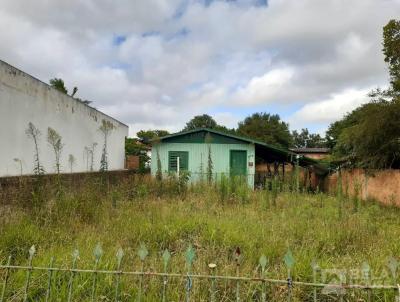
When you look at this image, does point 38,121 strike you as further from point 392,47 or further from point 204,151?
point 392,47

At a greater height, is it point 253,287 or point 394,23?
point 394,23

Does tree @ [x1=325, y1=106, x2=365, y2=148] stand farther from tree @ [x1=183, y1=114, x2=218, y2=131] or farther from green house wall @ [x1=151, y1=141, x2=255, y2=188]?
tree @ [x1=183, y1=114, x2=218, y2=131]

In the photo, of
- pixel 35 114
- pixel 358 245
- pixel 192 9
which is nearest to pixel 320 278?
pixel 358 245

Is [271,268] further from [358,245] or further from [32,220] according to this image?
[32,220]

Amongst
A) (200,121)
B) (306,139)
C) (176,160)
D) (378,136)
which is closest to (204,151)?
(176,160)

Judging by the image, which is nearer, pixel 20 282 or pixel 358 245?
pixel 20 282

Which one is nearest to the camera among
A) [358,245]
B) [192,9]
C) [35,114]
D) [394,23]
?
[358,245]

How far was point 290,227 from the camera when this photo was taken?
543cm

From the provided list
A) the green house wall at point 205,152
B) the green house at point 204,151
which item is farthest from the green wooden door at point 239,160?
the green house wall at point 205,152

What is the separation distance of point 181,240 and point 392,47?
43.9 feet

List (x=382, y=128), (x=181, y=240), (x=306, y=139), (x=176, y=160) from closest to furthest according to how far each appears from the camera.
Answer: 1. (x=181, y=240)
2. (x=382, y=128)
3. (x=176, y=160)
4. (x=306, y=139)

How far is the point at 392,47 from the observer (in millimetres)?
14484

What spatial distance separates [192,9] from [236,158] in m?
11.0

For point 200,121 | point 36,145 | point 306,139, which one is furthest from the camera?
point 306,139
